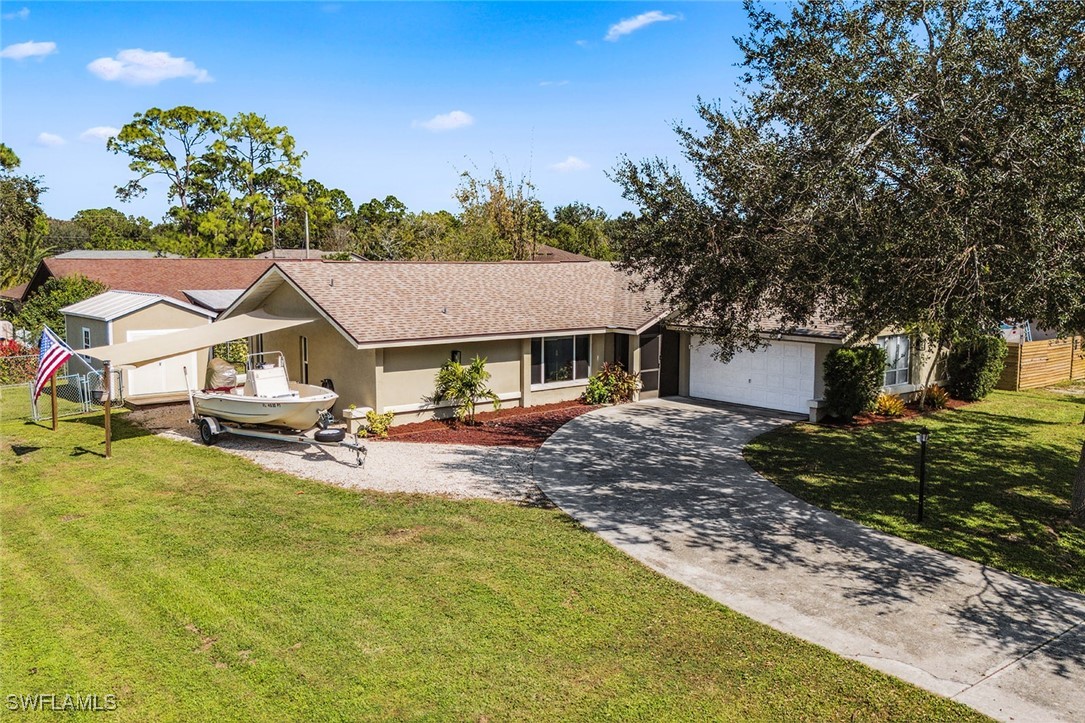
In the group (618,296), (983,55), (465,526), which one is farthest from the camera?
(618,296)

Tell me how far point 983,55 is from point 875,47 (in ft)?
6.20

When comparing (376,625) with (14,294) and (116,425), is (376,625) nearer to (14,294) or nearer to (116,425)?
(116,425)

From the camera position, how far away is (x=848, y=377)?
20297mm

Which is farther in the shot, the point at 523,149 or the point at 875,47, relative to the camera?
the point at 523,149

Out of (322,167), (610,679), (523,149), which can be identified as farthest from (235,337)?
(322,167)

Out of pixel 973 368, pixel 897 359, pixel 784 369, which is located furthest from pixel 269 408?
pixel 973 368

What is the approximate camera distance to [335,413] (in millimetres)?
20078

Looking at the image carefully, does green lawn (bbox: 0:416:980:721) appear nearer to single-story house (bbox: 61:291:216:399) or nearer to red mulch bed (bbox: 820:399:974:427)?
red mulch bed (bbox: 820:399:974:427)

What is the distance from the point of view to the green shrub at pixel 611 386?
23.3 meters

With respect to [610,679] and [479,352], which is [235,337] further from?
[610,679]

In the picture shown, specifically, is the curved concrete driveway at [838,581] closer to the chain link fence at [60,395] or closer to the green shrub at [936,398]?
the green shrub at [936,398]

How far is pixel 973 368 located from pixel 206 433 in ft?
75.5

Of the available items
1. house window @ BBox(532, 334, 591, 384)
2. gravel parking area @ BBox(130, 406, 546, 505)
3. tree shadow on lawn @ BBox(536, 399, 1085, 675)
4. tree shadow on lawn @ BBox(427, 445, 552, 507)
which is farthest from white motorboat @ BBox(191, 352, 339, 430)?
house window @ BBox(532, 334, 591, 384)

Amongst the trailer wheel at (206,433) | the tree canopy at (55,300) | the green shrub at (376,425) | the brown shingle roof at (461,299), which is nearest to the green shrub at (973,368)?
the brown shingle roof at (461,299)
